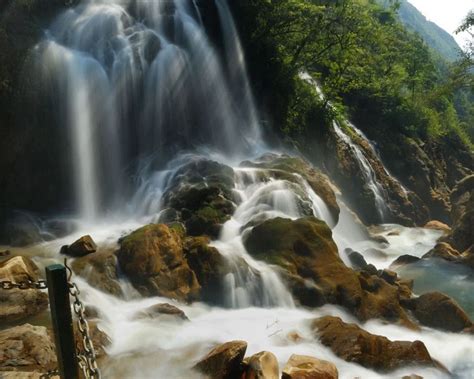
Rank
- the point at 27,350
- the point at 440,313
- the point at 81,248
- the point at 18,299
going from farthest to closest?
the point at 81,248
the point at 440,313
the point at 18,299
the point at 27,350

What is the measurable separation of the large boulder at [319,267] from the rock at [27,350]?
5.36 metres

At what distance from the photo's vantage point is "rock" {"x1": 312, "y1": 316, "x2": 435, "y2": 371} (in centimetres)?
755

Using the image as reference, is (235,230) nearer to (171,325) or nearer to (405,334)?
(171,325)

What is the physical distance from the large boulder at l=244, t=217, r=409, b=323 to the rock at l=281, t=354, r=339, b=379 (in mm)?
3303

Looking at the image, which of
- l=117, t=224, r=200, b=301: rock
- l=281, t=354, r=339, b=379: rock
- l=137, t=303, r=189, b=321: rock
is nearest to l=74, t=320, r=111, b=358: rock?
l=137, t=303, r=189, b=321: rock

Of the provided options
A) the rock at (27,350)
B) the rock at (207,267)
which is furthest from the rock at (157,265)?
the rock at (27,350)

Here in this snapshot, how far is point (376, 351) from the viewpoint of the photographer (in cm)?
768

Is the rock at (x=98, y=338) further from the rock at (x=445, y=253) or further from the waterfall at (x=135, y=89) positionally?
the rock at (x=445, y=253)

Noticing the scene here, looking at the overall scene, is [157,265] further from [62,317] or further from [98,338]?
[62,317]

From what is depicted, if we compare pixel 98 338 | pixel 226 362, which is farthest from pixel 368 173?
pixel 226 362

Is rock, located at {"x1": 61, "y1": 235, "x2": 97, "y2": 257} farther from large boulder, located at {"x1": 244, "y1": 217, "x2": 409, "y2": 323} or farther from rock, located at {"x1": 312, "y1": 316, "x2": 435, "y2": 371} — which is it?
rock, located at {"x1": 312, "y1": 316, "x2": 435, "y2": 371}

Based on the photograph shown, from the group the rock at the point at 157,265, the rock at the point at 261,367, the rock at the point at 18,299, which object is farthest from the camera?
the rock at the point at 157,265

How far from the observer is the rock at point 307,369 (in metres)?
6.22

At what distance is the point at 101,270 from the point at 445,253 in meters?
11.7
